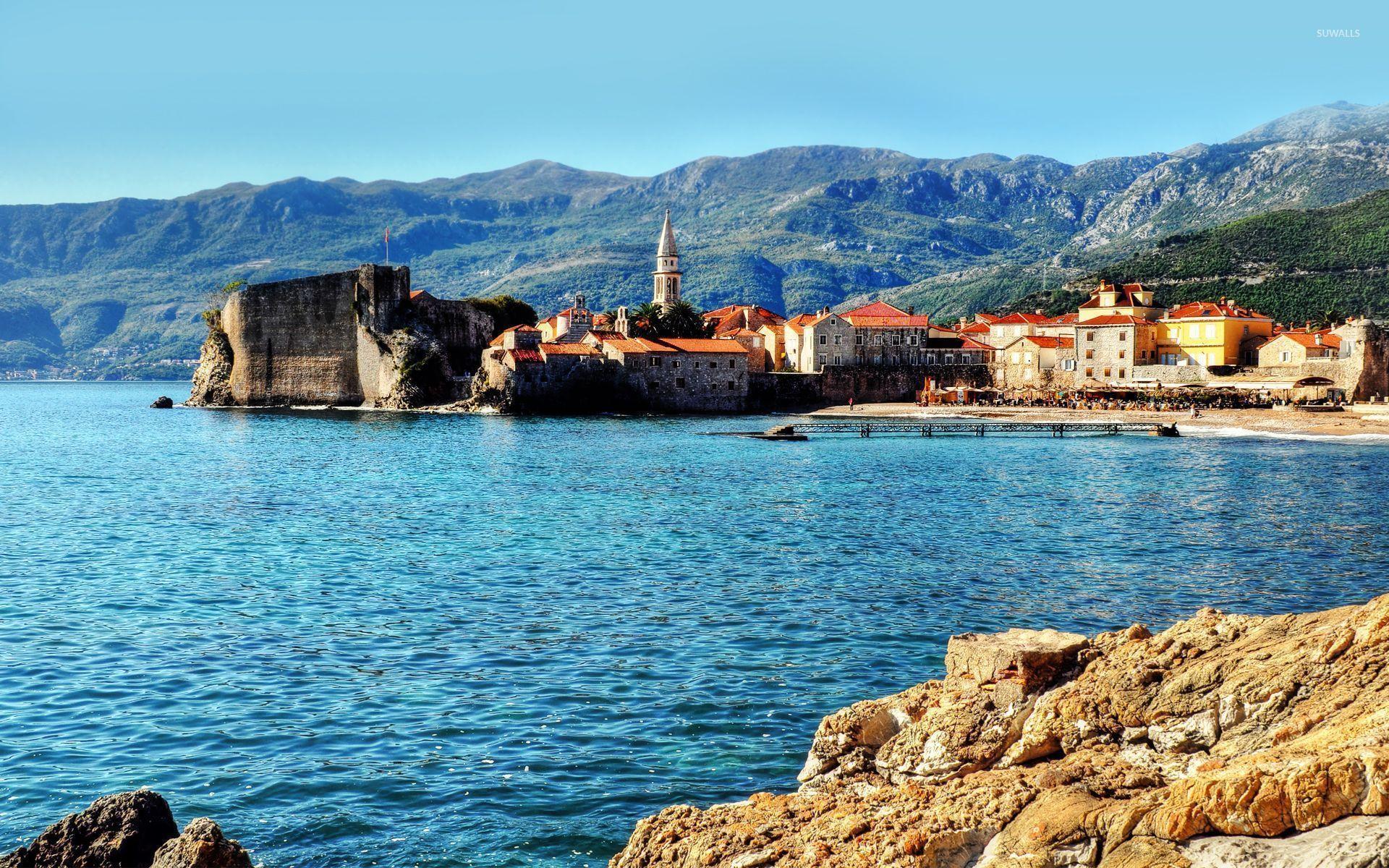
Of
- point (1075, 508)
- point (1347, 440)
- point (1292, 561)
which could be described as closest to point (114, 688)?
point (1292, 561)

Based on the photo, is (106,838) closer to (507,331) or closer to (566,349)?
(566,349)

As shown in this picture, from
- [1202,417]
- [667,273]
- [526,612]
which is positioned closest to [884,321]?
[667,273]

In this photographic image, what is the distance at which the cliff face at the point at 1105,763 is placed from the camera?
5.22 metres

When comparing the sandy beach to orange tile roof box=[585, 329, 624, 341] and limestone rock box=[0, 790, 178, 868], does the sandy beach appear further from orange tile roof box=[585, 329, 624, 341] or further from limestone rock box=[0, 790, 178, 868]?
limestone rock box=[0, 790, 178, 868]

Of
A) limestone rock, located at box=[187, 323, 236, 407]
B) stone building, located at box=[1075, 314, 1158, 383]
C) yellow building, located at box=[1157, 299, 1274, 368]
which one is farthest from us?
limestone rock, located at box=[187, 323, 236, 407]

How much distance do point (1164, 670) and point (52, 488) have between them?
36793 mm

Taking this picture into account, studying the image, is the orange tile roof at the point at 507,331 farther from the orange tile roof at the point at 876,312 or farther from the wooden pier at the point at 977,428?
the wooden pier at the point at 977,428

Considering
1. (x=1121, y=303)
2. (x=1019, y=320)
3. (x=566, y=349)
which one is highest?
(x=1121, y=303)

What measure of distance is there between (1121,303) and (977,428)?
39.9 meters

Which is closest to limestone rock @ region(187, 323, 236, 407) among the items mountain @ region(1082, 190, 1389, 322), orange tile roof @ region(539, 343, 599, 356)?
orange tile roof @ region(539, 343, 599, 356)

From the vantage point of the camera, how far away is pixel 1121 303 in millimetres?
96438

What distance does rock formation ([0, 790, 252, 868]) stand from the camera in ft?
23.9

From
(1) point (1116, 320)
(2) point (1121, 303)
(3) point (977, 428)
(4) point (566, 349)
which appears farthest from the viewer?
(2) point (1121, 303)

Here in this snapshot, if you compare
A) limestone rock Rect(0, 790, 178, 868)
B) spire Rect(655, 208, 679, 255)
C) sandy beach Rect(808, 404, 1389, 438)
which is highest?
spire Rect(655, 208, 679, 255)
